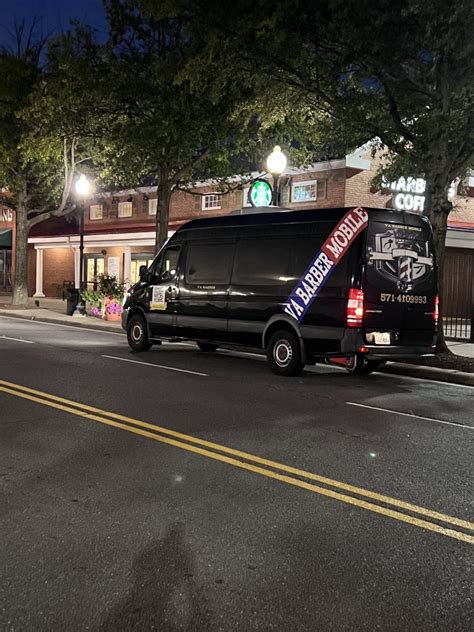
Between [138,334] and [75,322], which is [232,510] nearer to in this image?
[138,334]

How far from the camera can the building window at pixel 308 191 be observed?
23.8 metres

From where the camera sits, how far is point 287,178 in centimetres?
2400

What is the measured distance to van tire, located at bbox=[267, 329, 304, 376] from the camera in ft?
34.7

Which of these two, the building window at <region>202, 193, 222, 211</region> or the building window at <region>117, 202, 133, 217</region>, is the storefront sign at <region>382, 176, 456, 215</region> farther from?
the building window at <region>117, 202, 133, 217</region>

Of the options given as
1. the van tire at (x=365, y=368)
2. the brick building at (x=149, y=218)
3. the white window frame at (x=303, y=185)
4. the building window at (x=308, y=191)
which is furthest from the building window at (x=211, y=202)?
the van tire at (x=365, y=368)

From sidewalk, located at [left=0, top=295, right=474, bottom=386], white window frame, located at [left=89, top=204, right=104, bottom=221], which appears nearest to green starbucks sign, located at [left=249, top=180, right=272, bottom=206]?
sidewalk, located at [left=0, top=295, right=474, bottom=386]

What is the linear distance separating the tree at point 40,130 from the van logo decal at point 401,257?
12311mm

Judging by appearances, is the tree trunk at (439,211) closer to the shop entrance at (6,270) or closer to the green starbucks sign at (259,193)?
the green starbucks sign at (259,193)

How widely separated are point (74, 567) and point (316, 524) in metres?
1.60

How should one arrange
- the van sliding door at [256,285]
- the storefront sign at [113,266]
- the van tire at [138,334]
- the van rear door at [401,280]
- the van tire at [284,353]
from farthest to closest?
1. the storefront sign at [113,266]
2. the van tire at [138,334]
3. the van sliding door at [256,285]
4. the van tire at [284,353]
5. the van rear door at [401,280]

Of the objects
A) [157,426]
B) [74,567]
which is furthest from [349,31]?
[74,567]

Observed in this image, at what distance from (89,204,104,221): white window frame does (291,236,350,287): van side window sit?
26.5m

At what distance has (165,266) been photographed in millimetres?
13344

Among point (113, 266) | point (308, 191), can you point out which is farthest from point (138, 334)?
point (113, 266)
